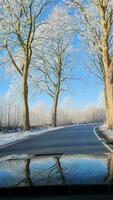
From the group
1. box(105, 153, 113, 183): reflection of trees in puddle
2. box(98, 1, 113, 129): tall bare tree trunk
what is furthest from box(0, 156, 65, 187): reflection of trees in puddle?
box(98, 1, 113, 129): tall bare tree trunk

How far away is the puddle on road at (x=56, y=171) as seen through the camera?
17.4 ft

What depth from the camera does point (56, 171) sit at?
19.4 feet

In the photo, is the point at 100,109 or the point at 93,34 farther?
the point at 100,109

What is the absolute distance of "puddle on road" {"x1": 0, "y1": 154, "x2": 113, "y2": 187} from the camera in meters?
5.30

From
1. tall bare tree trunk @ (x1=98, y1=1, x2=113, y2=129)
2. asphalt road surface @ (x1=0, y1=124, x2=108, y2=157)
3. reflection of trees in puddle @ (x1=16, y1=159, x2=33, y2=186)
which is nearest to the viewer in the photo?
reflection of trees in puddle @ (x1=16, y1=159, x2=33, y2=186)

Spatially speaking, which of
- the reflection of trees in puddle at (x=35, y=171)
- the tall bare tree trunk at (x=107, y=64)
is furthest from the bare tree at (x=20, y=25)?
the reflection of trees in puddle at (x=35, y=171)

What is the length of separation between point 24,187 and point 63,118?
93919 mm

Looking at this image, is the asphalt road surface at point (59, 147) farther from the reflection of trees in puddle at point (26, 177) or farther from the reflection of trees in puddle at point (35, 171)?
the reflection of trees in puddle at point (26, 177)

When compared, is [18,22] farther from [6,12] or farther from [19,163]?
[19,163]

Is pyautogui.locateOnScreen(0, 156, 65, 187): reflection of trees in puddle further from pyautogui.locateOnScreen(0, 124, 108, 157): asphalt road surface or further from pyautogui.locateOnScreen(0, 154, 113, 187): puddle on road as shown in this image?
pyautogui.locateOnScreen(0, 124, 108, 157): asphalt road surface

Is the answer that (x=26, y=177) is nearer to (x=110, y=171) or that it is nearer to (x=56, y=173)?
(x=56, y=173)

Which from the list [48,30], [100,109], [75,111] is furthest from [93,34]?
[100,109]

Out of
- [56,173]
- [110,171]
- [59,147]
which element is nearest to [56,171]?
[56,173]

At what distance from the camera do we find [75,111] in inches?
4569
